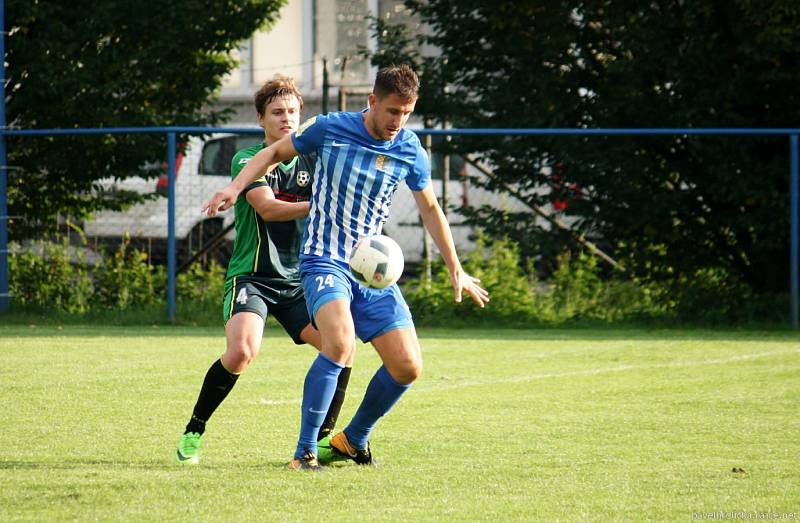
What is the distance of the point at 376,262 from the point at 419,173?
57 centimetres

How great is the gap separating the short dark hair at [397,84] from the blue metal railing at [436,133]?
674 cm

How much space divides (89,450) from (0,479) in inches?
31.6

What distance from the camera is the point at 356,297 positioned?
5.85 m

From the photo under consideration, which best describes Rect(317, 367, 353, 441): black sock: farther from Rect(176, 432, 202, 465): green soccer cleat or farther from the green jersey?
Rect(176, 432, 202, 465): green soccer cleat

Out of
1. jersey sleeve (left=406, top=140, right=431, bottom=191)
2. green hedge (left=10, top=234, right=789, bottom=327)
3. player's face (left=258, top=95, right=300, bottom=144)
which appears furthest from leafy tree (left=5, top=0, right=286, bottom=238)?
jersey sleeve (left=406, top=140, right=431, bottom=191)

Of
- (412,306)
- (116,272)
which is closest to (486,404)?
(412,306)

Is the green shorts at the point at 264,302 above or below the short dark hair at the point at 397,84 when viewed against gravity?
below

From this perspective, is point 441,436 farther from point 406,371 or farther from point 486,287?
point 486,287

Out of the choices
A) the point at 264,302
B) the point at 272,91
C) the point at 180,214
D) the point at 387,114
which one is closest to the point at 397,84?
the point at 387,114

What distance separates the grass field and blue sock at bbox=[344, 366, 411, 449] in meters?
0.15

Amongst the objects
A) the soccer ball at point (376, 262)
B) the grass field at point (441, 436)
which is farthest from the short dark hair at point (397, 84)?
the grass field at point (441, 436)

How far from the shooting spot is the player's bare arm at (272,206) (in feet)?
20.2

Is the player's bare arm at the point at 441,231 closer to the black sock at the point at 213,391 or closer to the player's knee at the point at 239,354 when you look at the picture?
the player's knee at the point at 239,354

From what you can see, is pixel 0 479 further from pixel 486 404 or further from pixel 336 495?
pixel 486 404
